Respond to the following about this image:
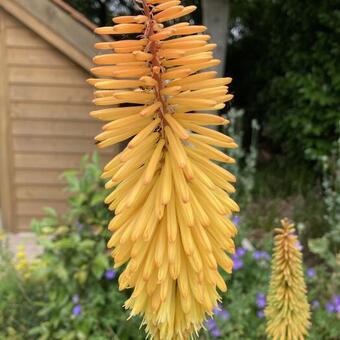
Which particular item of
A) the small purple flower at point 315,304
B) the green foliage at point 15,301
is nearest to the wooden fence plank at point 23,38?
the green foliage at point 15,301

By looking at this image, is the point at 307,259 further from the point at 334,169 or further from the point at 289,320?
the point at 289,320

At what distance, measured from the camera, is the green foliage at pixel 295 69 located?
6.39m

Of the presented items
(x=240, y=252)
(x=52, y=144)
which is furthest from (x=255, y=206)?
(x=52, y=144)

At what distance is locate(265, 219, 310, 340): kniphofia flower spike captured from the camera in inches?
73.1

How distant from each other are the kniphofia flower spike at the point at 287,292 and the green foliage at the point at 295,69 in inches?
177

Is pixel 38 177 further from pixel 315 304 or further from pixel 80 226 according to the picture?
pixel 315 304

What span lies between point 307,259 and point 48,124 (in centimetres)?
341

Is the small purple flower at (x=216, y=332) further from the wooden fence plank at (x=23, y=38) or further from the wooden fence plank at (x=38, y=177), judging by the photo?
the wooden fence plank at (x=23, y=38)

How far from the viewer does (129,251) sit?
1.44 m

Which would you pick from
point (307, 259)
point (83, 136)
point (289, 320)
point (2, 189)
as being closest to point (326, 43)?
point (307, 259)

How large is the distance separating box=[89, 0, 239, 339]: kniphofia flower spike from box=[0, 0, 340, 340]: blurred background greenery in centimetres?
178

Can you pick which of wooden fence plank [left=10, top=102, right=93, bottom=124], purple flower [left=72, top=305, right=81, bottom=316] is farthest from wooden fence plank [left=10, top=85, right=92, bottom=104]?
purple flower [left=72, top=305, right=81, bottom=316]

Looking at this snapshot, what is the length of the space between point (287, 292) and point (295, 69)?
584 centimetres

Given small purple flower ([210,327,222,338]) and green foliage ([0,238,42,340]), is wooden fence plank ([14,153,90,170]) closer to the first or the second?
green foliage ([0,238,42,340])
